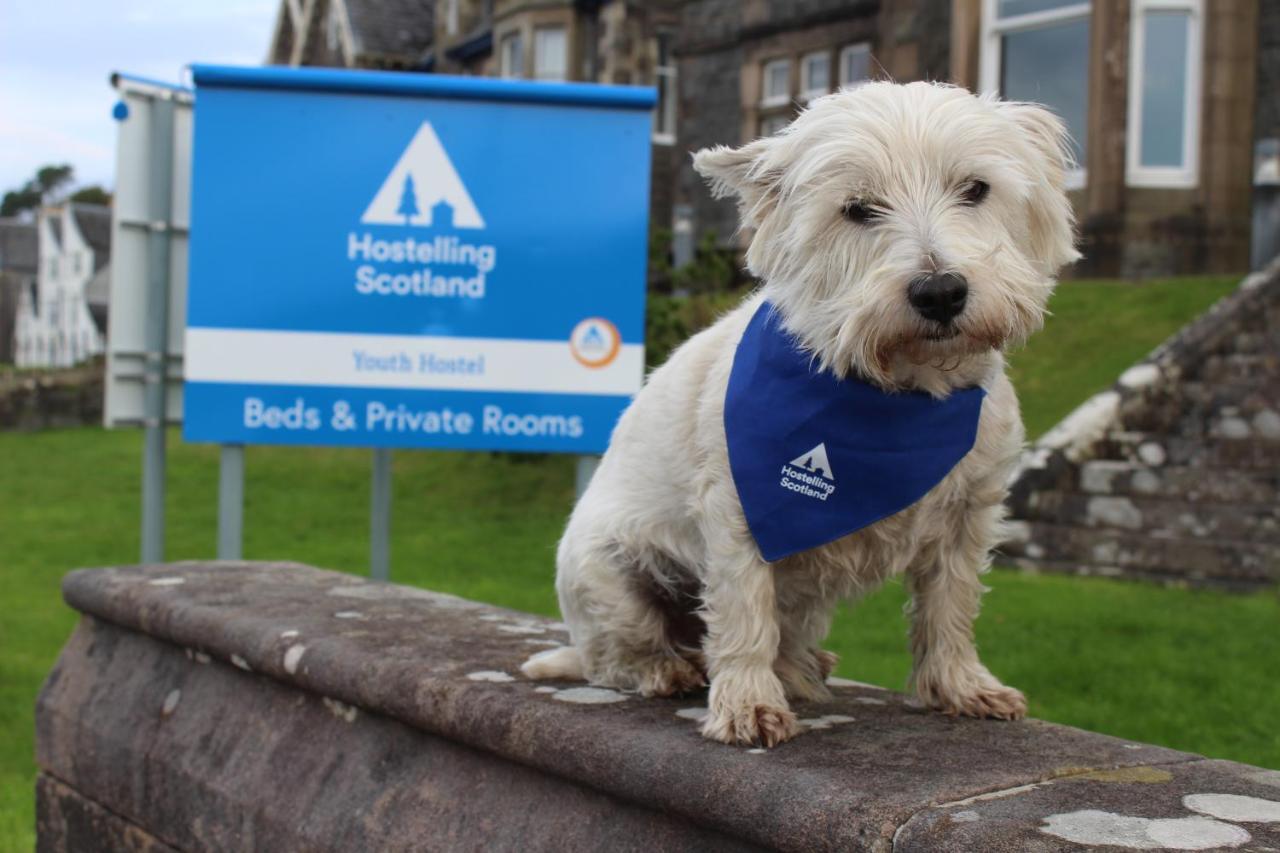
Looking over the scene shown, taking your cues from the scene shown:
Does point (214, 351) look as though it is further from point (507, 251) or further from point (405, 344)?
point (507, 251)

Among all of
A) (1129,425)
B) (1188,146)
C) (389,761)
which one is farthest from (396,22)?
(389,761)

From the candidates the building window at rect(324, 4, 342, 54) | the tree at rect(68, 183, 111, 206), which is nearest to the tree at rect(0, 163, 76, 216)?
the tree at rect(68, 183, 111, 206)

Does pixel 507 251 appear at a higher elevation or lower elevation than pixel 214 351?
higher

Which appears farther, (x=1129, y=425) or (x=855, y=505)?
(x=1129, y=425)

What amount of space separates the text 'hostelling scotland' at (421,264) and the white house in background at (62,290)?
7603 cm

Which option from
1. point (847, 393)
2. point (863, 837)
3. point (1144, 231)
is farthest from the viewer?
point (1144, 231)

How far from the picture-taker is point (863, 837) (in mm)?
2162

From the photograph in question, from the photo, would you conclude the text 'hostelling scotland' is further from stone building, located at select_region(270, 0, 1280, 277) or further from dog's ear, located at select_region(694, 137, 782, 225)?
stone building, located at select_region(270, 0, 1280, 277)

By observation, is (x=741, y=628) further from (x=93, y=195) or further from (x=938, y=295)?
(x=93, y=195)

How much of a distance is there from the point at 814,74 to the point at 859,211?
64.3 ft

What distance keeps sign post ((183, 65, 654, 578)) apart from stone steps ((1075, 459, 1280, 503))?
445 centimetres

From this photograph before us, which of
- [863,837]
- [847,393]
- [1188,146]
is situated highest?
[1188,146]

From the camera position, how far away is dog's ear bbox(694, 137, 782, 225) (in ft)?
9.34

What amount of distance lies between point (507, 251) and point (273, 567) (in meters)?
1.56
